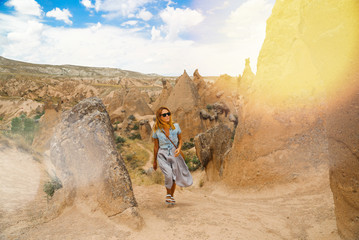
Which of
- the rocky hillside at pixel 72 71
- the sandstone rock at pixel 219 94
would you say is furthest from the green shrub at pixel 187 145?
the rocky hillside at pixel 72 71

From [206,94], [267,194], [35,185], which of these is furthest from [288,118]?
[206,94]

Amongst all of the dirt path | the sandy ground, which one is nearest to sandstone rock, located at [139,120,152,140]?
the sandy ground

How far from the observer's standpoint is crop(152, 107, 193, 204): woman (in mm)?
4160

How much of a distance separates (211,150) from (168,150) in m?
5.86

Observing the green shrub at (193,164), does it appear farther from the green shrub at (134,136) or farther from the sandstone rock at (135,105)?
the sandstone rock at (135,105)

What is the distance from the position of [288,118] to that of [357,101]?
4.03m

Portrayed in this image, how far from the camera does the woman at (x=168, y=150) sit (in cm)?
416

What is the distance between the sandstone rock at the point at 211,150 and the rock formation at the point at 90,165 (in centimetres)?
593

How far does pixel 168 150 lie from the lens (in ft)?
13.7

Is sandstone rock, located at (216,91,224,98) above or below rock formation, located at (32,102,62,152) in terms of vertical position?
above

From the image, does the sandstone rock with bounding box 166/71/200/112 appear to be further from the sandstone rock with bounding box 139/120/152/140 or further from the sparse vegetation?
the sparse vegetation

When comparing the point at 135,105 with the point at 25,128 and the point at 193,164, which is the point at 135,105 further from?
the point at 193,164

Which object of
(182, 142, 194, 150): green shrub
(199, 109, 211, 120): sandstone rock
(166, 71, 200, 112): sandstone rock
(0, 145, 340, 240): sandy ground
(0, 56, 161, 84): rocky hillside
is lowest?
(182, 142, 194, 150): green shrub

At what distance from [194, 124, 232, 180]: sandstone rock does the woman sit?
5341mm
